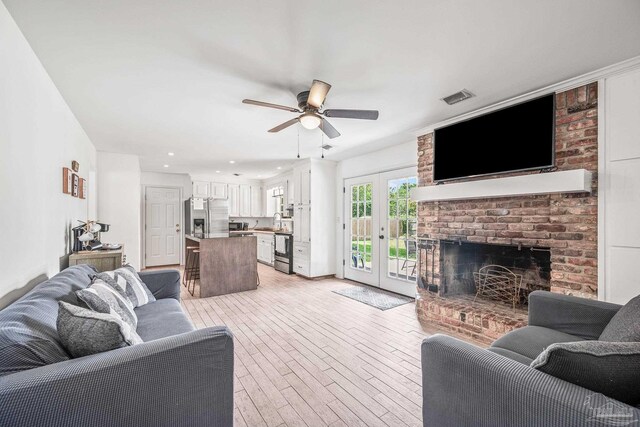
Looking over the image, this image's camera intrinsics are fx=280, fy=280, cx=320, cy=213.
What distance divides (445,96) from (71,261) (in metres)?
4.07

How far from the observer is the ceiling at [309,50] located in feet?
5.32

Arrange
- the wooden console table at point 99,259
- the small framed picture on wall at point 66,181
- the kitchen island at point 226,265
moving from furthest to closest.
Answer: the kitchen island at point 226,265
the wooden console table at point 99,259
the small framed picture on wall at point 66,181

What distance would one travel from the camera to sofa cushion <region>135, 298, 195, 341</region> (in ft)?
6.20

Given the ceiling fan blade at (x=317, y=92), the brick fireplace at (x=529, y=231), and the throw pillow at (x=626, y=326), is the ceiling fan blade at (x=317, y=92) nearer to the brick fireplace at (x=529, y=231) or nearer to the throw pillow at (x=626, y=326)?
the brick fireplace at (x=529, y=231)

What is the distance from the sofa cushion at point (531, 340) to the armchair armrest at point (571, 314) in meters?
0.07

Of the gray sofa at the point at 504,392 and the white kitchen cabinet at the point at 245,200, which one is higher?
the white kitchen cabinet at the point at 245,200

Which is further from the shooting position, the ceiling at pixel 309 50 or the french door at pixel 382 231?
the french door at pixel 382 231

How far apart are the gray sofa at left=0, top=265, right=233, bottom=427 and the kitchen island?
Result: 3185 mm

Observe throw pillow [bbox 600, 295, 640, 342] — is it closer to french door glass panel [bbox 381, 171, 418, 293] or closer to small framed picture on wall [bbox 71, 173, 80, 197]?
french door glass panel [bbox 381, 171, 418, 293]

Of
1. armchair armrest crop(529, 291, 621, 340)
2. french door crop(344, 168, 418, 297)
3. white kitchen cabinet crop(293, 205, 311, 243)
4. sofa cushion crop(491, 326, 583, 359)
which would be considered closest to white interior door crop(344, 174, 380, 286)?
french door crop(344, 168, 418, 297)

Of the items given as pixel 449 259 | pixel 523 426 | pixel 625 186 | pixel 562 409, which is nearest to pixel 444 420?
pixel 523 426

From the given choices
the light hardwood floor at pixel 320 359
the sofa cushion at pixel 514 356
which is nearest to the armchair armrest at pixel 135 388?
the light hardwood floor at pixel 320 359

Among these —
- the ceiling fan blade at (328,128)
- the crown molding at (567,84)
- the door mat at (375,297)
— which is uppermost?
the crown molding at (567,84)

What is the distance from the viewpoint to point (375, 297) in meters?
4.43
